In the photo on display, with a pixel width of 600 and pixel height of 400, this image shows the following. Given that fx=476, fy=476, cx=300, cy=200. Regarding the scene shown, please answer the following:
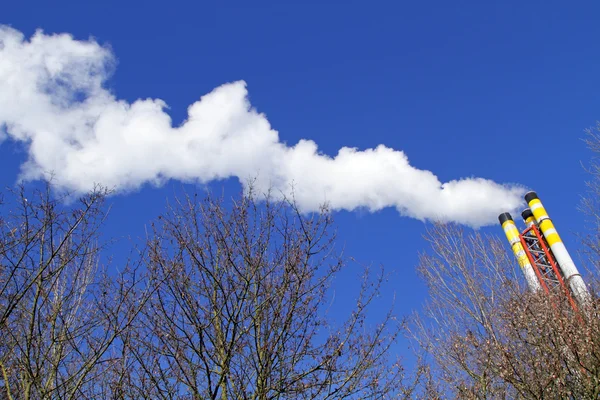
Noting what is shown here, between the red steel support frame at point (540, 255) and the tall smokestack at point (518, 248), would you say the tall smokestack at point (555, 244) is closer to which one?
the red steel support frame at point (540, 255)

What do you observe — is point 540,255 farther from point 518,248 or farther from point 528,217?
point 528,217

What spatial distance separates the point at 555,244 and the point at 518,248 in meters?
1.45

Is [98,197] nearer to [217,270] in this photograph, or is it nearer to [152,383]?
[217,270]

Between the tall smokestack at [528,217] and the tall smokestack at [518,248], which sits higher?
the tall smokestack at [528,217]

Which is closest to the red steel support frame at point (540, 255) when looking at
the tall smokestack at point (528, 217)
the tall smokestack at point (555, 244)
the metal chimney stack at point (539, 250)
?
the metal chimney stack at point (539, 250)

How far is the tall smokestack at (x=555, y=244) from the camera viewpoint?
1753 cm

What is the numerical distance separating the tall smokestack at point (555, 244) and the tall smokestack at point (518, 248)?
41.6 inches

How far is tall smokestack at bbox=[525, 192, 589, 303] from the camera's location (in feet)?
57.5

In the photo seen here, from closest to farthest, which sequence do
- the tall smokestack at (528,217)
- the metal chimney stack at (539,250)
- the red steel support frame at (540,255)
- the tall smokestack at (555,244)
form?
1. the tall smokestack at (555,244)
2. the metal chimney stack at (539,250)
3. the red steel support frame at (540,255)
4. the tall smokestack at (528,217)

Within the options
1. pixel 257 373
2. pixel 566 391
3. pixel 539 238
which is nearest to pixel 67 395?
pixel 257 373

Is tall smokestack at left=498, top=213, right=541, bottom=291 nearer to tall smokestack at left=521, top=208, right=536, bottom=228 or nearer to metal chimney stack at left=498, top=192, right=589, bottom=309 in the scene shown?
metal chimney stack at left=498, top=192, right=589, bottom=309

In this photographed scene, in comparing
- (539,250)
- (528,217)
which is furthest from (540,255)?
(528,217)

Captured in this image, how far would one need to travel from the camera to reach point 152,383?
5.54 meters

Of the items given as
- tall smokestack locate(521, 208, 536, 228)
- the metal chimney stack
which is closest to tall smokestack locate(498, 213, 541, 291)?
the metal chimney stack
